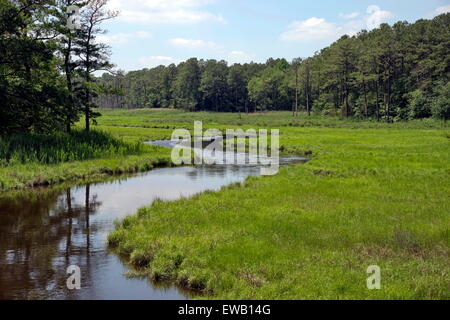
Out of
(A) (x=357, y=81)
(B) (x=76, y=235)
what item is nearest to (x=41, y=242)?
(B) (x=76, y=235)

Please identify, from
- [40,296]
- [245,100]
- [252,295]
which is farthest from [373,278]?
[245,100]

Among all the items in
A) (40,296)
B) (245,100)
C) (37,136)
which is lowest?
(40,296)

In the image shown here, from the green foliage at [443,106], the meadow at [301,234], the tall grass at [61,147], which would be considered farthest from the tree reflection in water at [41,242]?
the green foliage at [443,106]

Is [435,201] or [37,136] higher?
[37,136]

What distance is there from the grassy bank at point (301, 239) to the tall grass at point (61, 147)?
1497cm

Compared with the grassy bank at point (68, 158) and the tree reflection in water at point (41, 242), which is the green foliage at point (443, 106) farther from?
the tree reflection in water at point (41, 242)

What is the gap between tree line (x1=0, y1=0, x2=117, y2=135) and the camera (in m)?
30.7

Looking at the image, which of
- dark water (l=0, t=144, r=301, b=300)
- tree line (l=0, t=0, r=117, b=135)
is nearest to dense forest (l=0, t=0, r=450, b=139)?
tree line (l=0, t=0, r=117, b=135)

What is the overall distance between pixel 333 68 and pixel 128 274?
94513mm

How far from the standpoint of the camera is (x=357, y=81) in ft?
310

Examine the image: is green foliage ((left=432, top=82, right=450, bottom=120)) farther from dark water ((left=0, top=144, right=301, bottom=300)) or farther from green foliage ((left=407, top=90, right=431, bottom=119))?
dark water ((left=0, top=144, right=301, bottom=300))

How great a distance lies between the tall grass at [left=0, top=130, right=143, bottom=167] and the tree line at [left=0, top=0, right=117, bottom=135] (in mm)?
1910

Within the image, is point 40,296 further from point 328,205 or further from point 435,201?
point 435,201

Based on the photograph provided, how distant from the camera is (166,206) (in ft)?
57.3
